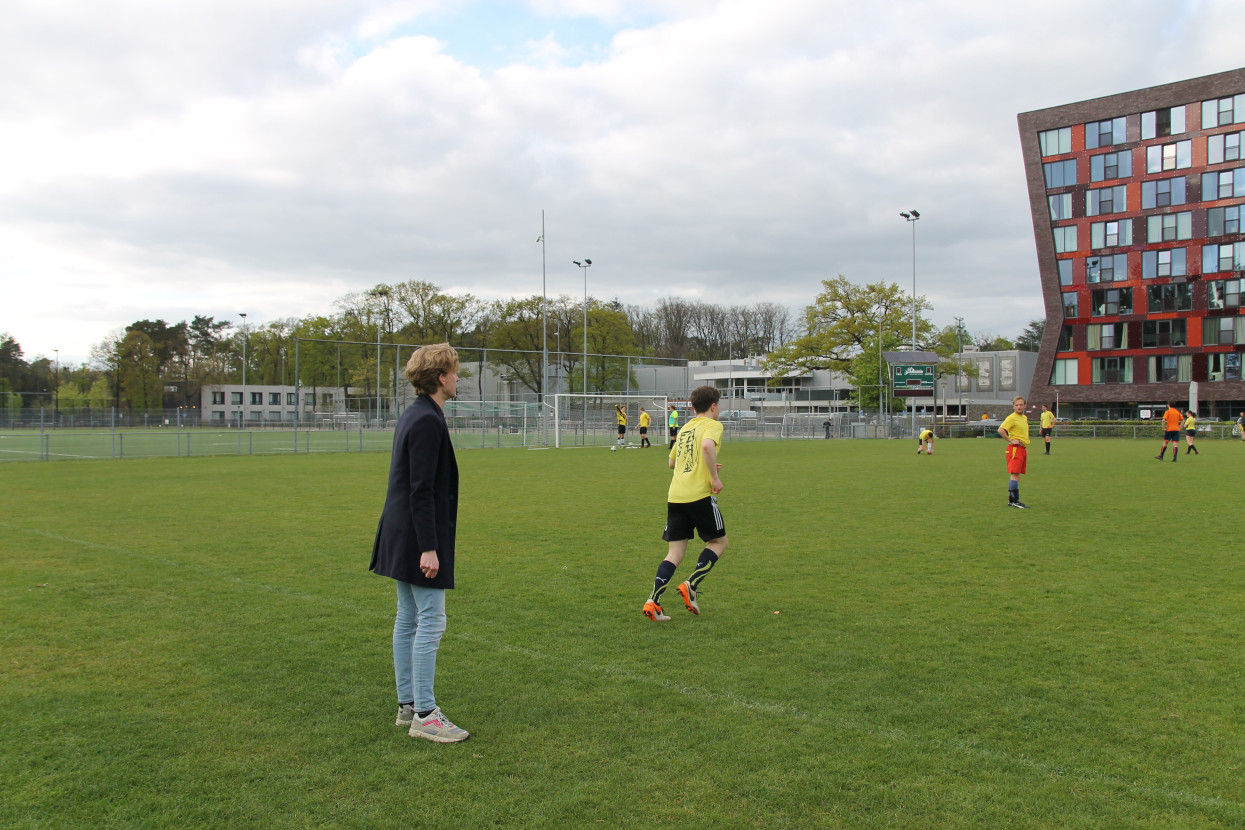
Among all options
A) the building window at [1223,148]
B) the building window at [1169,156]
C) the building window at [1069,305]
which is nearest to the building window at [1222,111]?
the building window at [1223,148]

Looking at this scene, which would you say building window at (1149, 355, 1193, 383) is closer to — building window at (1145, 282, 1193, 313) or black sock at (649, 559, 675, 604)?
building window at (1145, 282, 1193, 313)

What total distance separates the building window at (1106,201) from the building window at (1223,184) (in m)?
4.46

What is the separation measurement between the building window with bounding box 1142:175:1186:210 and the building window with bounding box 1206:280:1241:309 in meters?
5.74

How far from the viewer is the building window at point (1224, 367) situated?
5634cm

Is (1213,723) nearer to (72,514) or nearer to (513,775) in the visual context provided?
(513,775)

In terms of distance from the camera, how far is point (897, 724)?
4.40 metres

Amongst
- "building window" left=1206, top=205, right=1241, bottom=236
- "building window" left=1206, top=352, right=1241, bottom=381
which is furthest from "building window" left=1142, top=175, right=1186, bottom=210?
"building window" left=1206, top=352, right=1241, bottom=381

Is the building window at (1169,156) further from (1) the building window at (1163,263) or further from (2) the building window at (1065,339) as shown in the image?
(2) the building window at (1065,339)

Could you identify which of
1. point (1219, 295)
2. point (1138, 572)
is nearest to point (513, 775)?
point (1138, 572)

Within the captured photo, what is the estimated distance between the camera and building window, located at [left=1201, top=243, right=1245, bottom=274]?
55.5 metres

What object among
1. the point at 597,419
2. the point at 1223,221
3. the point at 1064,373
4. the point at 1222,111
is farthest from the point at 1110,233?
the point at 597,419

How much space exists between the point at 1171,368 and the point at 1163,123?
52.4 feet

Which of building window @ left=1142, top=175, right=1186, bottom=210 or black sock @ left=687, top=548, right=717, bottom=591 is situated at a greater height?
building window @ left=1142, top=175, right=1186, bottom=210

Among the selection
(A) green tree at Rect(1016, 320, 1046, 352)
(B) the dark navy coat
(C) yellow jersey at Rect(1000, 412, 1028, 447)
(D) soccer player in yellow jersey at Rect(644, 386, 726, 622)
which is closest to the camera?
(B) the dark navy coat
